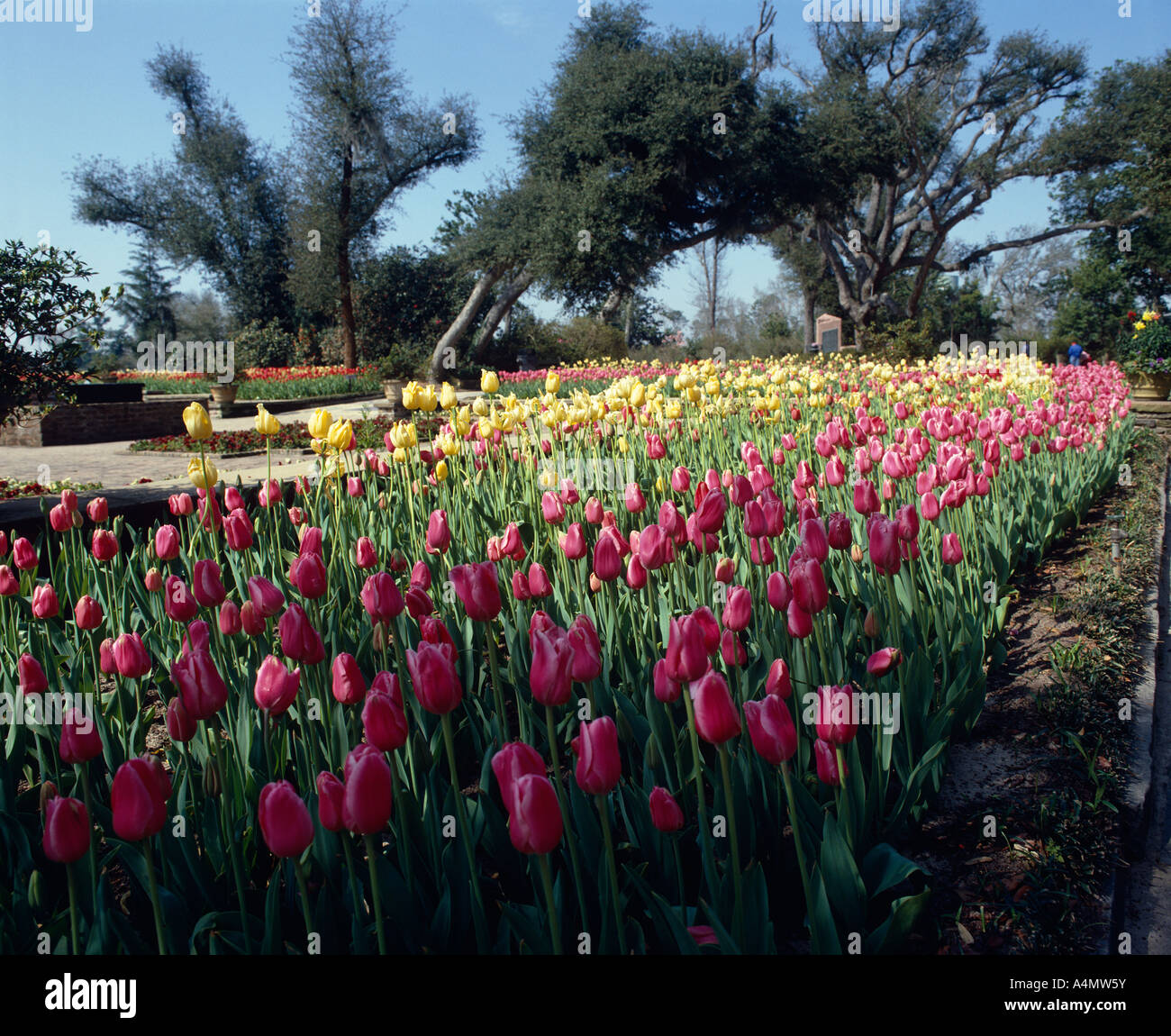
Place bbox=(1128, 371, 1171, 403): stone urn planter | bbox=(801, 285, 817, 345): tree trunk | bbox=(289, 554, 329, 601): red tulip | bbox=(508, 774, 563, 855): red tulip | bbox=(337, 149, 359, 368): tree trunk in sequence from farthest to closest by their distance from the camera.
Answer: bbox=(801, 285, 817, 345): tree trunk, bbox=(337, 149, 359, 368): tree trunk, bbox=(1128, 371, 1171, 403): stone urn planter, bbox=(289, 554, 329, 601): red tulip, bbox=(508, 774, 563, 855): red tulip

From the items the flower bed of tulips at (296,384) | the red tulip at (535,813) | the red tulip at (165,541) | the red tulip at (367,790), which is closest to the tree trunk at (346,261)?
the flower bed of tulips at (296,384)

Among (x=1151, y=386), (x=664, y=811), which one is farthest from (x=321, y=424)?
(x=1151, y=386)

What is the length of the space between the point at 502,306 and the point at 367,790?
25.0 meters

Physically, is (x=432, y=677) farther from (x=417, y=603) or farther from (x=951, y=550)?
(x=951, y=550)

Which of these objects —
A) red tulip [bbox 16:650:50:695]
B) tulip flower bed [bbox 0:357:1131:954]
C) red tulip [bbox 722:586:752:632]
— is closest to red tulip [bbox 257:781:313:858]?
tulip flower bed [bbox 0:357:1131:954]

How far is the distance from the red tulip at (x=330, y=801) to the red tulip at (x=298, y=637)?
0.50 meters

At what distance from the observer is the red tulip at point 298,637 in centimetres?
164

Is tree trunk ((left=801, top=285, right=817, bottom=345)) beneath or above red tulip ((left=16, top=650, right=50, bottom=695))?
above

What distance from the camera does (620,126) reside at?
21422mm

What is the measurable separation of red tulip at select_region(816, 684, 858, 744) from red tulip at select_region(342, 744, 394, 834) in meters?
0.70

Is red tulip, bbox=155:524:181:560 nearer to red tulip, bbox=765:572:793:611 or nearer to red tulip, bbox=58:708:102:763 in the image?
red tulip, bbox=58:708:102:763

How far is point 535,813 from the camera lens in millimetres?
1070

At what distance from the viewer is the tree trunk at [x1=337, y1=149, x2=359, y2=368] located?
26484 millimetres

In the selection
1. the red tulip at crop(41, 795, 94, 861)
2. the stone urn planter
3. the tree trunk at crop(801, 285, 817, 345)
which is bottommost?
the red tulip at crop(41, 795, 94, 861)
